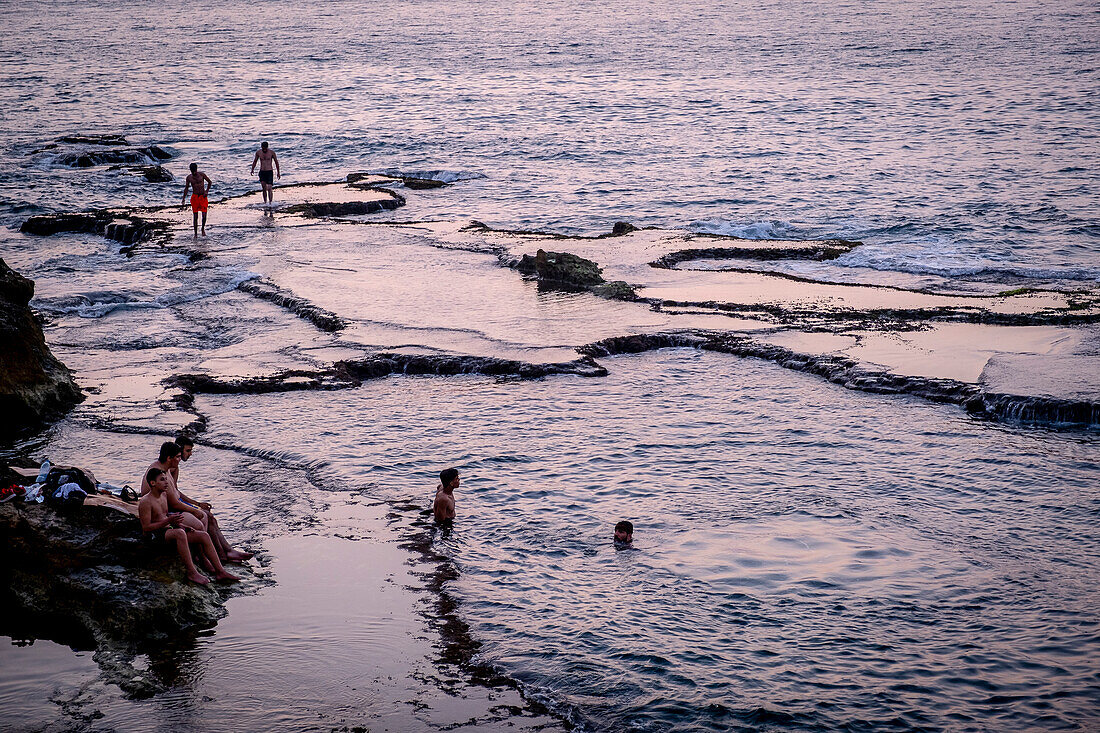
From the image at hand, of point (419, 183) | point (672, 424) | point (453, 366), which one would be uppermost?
point (419, 183)

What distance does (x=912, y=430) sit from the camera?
519 inches

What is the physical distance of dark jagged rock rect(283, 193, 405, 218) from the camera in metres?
27.2

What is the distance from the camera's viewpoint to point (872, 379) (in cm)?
1459

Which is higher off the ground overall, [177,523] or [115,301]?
[115,301]

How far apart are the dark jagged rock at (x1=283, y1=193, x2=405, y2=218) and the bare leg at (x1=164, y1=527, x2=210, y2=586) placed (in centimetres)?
1881

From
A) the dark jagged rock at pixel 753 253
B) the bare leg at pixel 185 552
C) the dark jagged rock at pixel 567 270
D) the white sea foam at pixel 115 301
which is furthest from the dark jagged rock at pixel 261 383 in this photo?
the dark jagged rock at pixel 753 253

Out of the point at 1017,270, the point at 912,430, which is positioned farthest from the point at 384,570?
the point at 1017,270

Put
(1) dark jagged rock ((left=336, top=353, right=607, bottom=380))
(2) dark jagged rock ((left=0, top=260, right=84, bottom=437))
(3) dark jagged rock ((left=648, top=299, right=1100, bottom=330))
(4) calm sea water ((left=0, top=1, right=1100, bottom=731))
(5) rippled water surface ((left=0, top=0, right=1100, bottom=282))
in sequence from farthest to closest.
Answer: (5) rippled water surface ((left=0, top=0, right=1100, bottom=282)), (3) dark jagged rock ((left=648, top=299, right=1100, bottom=330)), (1) dark jagged rock ((left=336, top=353, right=607, bottom=380)), (2) dark jagged rock ((left=0, top=260, right=84, bottom=437)), (4) calm sea water ((left=0, top=1, right=1100, bottom=731))

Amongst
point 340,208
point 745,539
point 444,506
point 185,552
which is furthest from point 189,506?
point 340,208

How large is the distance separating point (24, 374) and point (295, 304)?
556 centimetres

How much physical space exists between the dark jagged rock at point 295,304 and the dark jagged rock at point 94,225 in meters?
6.97

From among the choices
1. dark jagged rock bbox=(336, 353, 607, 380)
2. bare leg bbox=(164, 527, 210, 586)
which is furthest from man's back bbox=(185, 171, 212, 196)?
bare leg bbox=(164, 527, 210, 586)

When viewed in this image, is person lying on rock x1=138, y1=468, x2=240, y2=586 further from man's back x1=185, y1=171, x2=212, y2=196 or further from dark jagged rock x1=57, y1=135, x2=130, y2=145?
dark jagged rock x1=57, y1=135, x2=130, y2=145

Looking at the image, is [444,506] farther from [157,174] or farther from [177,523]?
[157,174]
